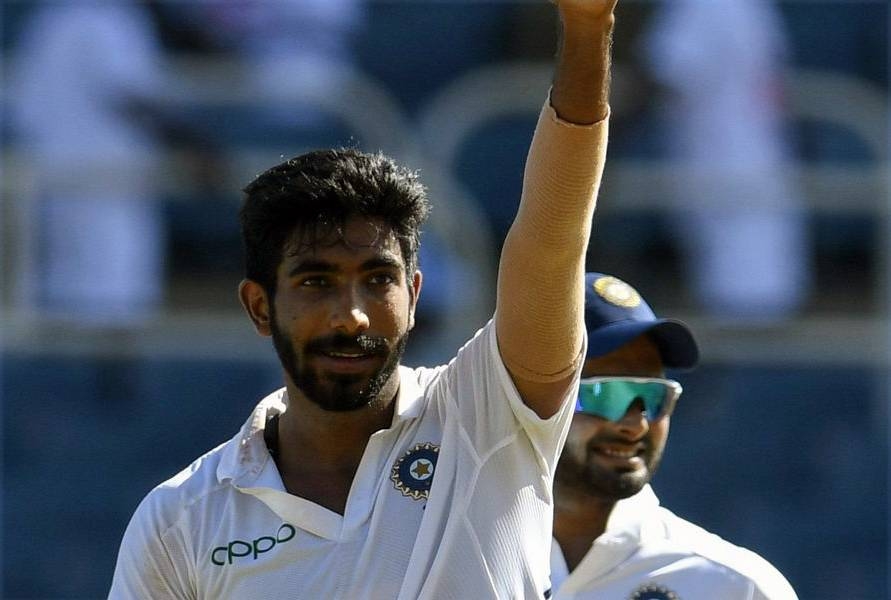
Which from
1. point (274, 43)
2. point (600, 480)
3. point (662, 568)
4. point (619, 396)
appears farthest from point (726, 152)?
point (662, 568)

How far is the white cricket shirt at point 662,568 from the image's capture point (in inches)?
115

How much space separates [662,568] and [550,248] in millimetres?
1117

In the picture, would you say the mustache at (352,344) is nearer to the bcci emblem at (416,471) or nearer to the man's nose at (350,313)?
the man's nose at (350,313)

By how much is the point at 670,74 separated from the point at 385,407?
4.61 meters

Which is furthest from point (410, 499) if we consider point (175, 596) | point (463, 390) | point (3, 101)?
point (3, 101)

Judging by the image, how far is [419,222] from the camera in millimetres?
2355

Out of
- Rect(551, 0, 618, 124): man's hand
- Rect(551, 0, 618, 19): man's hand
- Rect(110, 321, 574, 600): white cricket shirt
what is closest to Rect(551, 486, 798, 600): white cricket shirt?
Rect(110, 321, 574, 600): white cricket shirt

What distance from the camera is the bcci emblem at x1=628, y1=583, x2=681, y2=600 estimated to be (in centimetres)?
297

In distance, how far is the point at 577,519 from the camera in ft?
10.3

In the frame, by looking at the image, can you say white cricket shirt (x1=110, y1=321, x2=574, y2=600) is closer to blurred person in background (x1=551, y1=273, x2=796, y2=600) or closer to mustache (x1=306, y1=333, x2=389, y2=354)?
mustache (x1=306, y1=333, x2=389, y2=354)

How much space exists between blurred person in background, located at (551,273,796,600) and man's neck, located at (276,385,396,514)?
30.8 inches

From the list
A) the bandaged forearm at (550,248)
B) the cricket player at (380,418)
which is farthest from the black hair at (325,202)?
the bandaged forearm at (550,248)

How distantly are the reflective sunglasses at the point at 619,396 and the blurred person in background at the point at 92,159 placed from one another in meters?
3.64

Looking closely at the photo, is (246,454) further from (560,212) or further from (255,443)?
(560,212)
